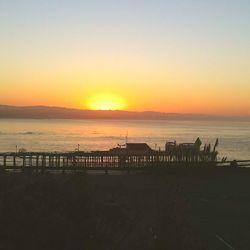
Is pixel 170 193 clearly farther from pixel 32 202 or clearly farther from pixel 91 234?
pixel 32 202

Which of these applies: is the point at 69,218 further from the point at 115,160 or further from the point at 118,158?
the point at 115,160

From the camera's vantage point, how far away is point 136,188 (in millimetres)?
25125

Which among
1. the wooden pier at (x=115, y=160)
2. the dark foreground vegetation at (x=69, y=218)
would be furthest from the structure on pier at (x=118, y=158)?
the dark foreground vegetation at (x=69, y=218)

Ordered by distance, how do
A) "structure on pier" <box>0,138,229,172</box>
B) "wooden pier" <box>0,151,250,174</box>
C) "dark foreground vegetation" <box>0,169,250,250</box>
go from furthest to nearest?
1. "structure on pier" <box>0,138,229,172</box>
2. "wooden pier" <box>0,151,250,174</box>
3. "dark foreground vegetation" <box>0,169,250,250</box>

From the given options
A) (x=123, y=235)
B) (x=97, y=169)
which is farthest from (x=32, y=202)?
(x=97, y=169)

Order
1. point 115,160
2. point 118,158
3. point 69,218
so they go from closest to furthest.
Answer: point 69,218 < point 118,158 < point 115,160

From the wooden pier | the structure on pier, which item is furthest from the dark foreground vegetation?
the structure on pier

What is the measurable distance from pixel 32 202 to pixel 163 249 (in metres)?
2.05

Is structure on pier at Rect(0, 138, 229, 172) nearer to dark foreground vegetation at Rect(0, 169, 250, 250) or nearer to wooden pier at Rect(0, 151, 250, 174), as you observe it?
wooden pier at Rect(0, 151, 250, 174)

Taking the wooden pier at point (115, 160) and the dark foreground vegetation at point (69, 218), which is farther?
the wooden pier at point (115, 160)

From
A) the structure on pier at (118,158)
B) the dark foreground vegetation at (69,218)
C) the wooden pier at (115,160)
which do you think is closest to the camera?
the dark foreground vegetation at (69,218)

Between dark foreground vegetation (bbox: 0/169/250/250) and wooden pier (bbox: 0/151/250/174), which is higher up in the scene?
dark foreground vegetation (bbox: 0/169/250/250)

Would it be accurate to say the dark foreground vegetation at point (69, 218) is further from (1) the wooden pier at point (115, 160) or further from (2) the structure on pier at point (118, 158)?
(2) the structure on pier at point (118, 158)

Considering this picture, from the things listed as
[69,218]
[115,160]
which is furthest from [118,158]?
[69,218]
